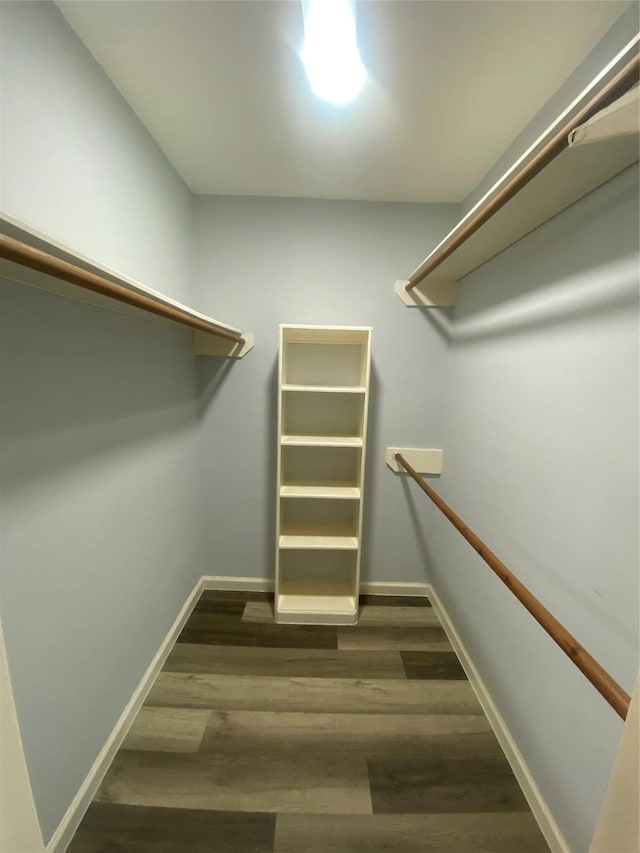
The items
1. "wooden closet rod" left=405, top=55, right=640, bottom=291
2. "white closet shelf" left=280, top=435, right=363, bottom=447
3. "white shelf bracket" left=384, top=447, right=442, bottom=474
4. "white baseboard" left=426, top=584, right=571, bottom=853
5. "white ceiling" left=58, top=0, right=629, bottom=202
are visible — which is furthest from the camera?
"white shelf bracket" left=384, top=447, right=442, bottom=474

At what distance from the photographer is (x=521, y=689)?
1.30 meters

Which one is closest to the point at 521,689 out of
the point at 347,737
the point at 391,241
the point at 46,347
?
the point at 347,737

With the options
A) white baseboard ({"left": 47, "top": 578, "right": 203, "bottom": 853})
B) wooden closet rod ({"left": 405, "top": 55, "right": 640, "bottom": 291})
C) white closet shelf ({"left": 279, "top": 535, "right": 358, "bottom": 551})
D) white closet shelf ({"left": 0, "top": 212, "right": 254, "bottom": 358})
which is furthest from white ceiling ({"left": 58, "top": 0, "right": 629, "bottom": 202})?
white baseboard ({"left": 47, "top": 578, "right": 203, "bottom": 853})

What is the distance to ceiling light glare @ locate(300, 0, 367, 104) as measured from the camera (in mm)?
943

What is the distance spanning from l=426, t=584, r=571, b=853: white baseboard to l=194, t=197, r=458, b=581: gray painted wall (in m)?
0.58

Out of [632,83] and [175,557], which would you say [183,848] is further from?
[632,83]

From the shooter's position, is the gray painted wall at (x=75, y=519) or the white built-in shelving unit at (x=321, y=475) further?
the white built-in shelving unit at (x=321, y=475)

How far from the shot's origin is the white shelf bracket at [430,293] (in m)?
2.04

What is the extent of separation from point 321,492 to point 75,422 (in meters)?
1.23

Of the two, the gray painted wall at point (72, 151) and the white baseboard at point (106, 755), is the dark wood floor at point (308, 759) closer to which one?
the white baseboard at point (106, 755)

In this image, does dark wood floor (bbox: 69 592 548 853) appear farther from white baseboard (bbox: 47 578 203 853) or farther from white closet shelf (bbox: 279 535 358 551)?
white closet shelf (bbox: 279 535 358 551)

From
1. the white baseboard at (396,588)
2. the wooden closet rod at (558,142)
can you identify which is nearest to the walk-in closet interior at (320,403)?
the wooden closet rod at (558,142)

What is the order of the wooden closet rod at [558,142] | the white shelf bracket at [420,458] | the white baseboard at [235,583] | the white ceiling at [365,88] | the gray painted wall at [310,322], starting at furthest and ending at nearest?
the white baseboard at [235,583]
the white shelf bracket at [420,458]
the gray painted wall at [310,322]
the white ceiling at [365,88]
the wooden closet rod at [558,142]

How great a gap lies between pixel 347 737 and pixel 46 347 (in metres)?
1.70
